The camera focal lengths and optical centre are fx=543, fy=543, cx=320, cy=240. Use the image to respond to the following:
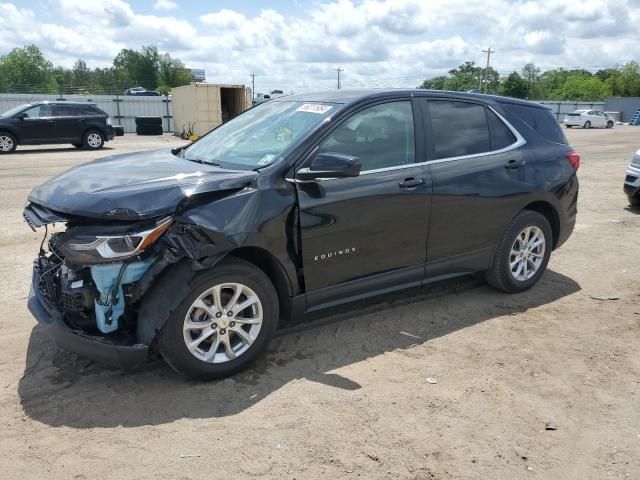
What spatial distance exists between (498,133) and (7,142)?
57.3ft

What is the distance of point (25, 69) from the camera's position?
322ft

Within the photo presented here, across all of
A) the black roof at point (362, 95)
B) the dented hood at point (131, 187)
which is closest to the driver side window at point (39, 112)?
the black roof at point (362, 95)

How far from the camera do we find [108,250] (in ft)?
10.2

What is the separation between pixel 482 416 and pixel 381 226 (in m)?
1.51

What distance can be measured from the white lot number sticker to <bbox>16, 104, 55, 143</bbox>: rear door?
54.6 ft

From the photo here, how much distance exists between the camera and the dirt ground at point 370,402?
2.82m

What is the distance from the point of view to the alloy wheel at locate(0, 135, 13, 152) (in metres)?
17.5

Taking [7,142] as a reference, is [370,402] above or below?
below

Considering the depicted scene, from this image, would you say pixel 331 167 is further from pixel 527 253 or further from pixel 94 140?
pixel 94 140

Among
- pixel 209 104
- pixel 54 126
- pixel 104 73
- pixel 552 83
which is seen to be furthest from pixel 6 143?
pixel 552 83

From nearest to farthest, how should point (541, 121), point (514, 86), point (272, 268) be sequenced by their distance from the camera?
point (272, 268) < point (541, 121) < point (514, 86)

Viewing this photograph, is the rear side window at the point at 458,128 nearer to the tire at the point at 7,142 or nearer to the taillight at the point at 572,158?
the taillight at the point at 572,158

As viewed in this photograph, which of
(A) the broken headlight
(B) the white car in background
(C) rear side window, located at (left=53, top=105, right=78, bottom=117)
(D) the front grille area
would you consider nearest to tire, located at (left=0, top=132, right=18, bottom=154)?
(C) rear side window, located at (left=53, top=105, right=78, bottom=117)

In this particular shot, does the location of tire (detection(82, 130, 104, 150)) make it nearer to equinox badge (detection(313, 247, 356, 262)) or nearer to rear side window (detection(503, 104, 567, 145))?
rear side window (detection(503, 104, 567, 145))
